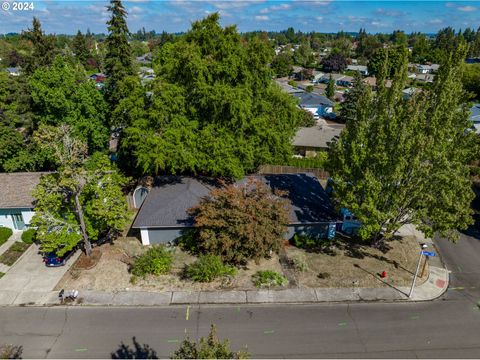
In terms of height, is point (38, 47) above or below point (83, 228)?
above

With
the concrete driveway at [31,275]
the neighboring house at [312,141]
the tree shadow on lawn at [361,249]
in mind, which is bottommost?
the tree shadow on lawn at [361,249]

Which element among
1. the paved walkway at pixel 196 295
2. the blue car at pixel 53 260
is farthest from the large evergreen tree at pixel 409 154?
the blue car at pixel 53 260

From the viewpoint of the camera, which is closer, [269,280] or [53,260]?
[269,280]

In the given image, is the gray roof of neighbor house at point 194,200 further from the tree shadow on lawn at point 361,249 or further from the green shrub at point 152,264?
the green shrub at point 152,264

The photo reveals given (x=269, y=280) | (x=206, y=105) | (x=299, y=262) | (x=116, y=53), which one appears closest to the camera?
(x=269, y=280)

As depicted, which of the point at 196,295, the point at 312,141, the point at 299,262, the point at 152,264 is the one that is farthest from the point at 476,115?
the point at 152,264

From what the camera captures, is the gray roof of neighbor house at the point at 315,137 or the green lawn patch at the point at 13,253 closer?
the green lawn patch at the point at 13,253

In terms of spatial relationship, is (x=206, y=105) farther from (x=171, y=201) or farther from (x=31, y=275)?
(x=31, y=275)
